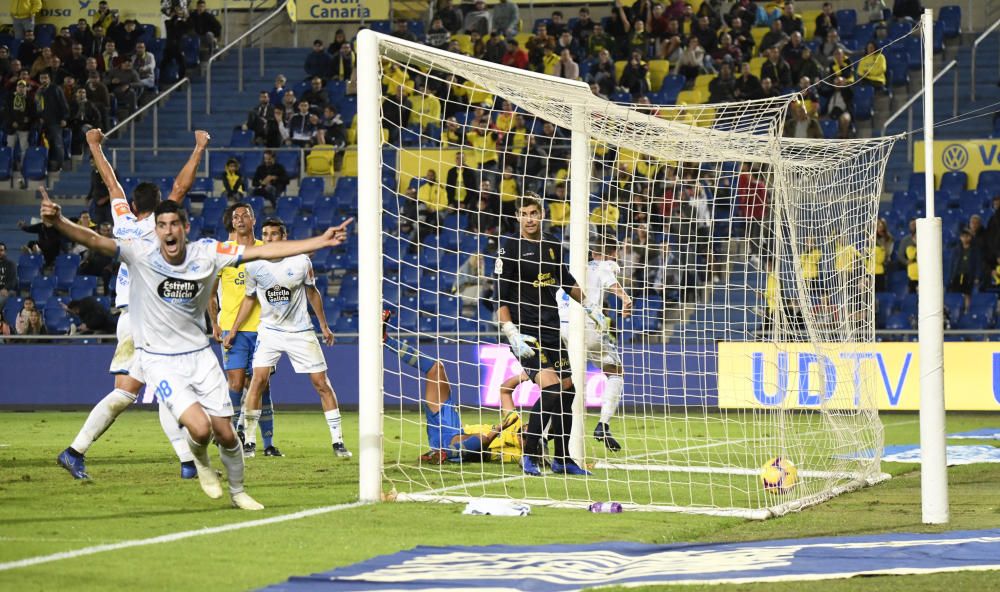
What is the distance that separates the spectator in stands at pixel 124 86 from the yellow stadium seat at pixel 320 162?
4.81 meters

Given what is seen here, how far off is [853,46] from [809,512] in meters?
19.4

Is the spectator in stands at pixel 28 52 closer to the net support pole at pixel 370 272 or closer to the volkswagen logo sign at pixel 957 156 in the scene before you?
the volkswagen logo sign at pixel 957 156

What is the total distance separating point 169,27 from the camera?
30.8 m

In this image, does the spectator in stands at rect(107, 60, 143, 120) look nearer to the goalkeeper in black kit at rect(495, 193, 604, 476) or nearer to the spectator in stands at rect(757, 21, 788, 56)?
the spectator in stands at rect(757, 21, 788, 56)

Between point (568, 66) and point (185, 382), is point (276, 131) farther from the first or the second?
point (185, 382)

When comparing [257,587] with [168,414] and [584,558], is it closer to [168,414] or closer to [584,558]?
[584,558]

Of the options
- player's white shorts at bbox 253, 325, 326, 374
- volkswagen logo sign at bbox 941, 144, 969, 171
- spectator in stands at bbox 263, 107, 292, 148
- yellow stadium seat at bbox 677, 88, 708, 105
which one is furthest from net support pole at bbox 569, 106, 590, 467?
spectator in stands at bbox 263, 107, 292, 148

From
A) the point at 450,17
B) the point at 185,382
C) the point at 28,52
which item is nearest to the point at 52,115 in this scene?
the point at 28,52

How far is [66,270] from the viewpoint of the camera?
84.1 feet

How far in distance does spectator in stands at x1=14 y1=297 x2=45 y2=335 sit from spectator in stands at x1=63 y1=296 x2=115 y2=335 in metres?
0.64

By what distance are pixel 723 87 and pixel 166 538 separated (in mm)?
19626

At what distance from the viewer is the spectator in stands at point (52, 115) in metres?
28.1

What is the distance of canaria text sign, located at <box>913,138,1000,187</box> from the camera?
79.5 feet

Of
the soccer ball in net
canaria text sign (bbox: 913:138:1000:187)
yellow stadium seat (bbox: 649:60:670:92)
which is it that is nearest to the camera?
the soccer ball in net
